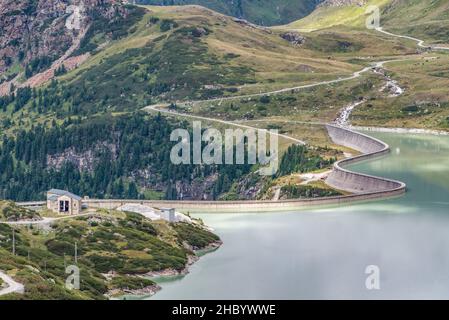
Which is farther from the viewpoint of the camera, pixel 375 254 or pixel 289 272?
pixel 375 254

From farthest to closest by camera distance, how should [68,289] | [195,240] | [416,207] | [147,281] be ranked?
1. [416,207]
2. [195,240]
3. [147,281]
4. [68,289]

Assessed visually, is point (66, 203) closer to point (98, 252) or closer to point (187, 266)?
point (98, 252)

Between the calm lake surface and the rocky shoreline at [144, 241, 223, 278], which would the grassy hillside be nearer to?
the rocky shoreline at [144, 241, 223, 278]

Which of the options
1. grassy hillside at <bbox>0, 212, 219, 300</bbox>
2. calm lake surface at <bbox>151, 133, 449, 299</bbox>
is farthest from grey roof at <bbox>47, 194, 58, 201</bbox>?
calm lake surface at <bbox>151, 133, 449, 299</bbox>

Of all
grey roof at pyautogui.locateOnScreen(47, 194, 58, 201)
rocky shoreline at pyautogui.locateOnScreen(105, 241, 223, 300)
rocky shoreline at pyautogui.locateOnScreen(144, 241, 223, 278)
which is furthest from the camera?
grey roof at pyautogui.locateOnScreen(47, 194, 58, 201)

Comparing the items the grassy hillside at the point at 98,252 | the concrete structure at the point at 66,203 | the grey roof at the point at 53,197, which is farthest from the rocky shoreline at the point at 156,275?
the grey roof at the point at 53,197

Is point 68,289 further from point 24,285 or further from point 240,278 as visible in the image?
point 240,278
